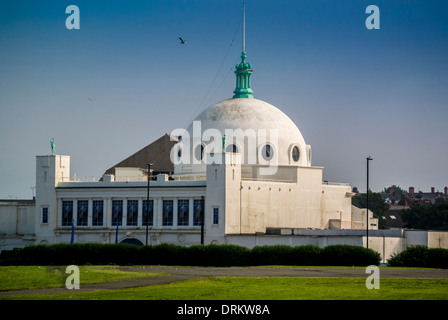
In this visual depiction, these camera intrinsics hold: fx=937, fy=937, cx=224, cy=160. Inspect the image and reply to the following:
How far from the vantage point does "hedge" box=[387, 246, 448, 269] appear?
5906 centimetres

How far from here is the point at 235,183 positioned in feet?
269

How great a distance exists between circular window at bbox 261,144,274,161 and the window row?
8003mm

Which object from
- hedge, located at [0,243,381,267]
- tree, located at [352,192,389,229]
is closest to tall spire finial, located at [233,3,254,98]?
hedge, located at [0,243,381,267]

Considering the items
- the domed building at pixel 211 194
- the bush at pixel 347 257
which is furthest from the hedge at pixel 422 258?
the domed building at pixel 211 194

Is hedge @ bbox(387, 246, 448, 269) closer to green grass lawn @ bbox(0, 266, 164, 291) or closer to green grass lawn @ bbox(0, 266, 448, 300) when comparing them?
green grass lawn @ bbox(0, 266, 448, 300)

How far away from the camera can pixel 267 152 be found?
86.9 metres

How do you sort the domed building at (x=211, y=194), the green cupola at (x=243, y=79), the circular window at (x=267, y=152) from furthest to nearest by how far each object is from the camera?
the green cupola at (x=243, y=79) < the circular window at (x=267, y=152) < the domed building at (x=211, y=194)

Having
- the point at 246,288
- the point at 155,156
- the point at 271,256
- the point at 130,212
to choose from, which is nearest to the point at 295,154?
the point at 130,212

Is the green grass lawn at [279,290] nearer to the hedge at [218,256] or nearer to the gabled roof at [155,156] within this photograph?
the hedge at [218,256]

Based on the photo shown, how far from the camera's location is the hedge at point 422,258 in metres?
59.1

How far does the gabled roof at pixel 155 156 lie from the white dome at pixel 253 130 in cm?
1857
